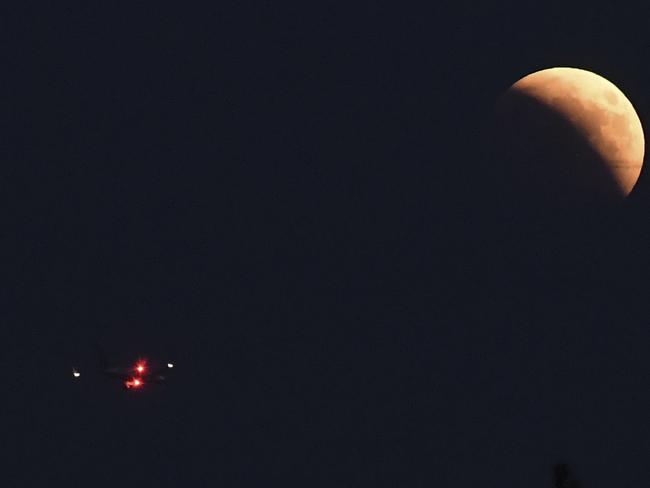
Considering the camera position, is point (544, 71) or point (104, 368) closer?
point (544, 71)

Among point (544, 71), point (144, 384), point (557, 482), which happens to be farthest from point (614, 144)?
point (144, 384)

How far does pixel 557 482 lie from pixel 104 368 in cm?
8604

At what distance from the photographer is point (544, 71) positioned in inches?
4326

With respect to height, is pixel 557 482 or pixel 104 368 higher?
pixel 104 368

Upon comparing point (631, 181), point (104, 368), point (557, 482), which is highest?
point (104, 368)

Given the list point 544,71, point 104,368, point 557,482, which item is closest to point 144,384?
point 104,368

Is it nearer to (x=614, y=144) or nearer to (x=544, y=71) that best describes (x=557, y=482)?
(x=614, y=144)

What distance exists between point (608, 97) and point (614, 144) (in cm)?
444

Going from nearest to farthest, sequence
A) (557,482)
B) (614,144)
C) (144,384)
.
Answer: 1. (557,482)
2. (614,144)
3. (144,384)

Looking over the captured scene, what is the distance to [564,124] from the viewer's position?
341 feet

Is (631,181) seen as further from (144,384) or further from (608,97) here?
(144,384)

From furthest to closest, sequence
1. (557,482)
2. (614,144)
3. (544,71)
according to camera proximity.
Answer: (544,71), (614,144), (557,482)

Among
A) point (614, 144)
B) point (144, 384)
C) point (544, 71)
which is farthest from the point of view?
point (144, 384)

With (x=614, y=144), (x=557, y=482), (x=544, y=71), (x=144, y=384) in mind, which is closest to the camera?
(x=557, y=482)
